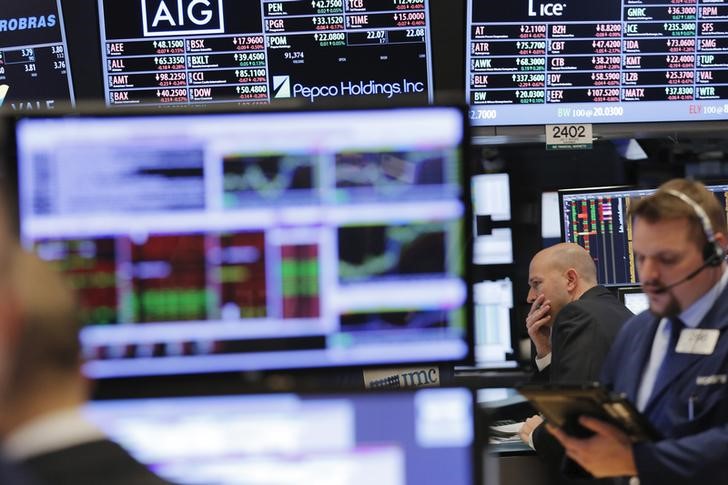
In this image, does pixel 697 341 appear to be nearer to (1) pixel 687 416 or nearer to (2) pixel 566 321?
(1) pixel 687 416

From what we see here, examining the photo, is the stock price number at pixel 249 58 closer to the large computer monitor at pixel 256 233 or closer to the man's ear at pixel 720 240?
the man's ear at pixel 720 240

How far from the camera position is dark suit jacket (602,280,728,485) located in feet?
7.25

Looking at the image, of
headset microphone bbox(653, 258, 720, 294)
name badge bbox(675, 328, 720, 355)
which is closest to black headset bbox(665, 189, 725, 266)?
headset microphone bbox(653, 258, 720, 294)

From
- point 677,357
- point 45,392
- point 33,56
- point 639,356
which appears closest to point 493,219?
point 33,56

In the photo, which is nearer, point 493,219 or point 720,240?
point 720,240

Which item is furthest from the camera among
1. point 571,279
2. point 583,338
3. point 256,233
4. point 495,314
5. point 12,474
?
point 495,314

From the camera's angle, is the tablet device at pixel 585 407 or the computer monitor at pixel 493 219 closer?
the tablet device at pixel 585 407

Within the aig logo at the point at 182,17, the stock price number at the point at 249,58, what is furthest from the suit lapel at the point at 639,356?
the aig logo at the point at 182,17

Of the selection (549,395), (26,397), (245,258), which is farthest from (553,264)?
(26,397)

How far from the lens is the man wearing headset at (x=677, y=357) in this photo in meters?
2.23

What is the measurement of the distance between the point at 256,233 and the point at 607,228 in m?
3.06

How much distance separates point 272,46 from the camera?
13.9 ft

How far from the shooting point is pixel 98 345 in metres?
1.71

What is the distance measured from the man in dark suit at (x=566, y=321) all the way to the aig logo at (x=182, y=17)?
1.52 m
